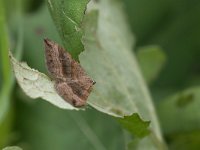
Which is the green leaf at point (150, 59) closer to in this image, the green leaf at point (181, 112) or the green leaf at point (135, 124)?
the green leaf at point (181, 112)

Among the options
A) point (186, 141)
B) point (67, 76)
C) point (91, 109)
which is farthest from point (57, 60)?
point (186, 141)

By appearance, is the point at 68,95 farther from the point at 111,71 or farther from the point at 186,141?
the point at 186,141

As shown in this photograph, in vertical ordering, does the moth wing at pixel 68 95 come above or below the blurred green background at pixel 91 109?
above

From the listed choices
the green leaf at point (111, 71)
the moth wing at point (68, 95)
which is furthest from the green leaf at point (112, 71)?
the moth wing at point (68, 95)

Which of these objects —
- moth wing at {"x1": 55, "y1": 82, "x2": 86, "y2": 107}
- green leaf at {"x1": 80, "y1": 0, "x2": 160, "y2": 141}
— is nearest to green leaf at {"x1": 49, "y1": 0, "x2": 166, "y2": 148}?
green leaf at {"x1": 80, "y1": 0, "x2": 160, "y2": 141}

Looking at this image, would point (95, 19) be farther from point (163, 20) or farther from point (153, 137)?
point (163, 20)

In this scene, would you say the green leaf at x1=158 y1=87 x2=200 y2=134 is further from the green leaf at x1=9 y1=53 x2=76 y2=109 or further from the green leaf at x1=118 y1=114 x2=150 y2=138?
the green leaf at x1=9 y1=53 x2=76 y2=109
